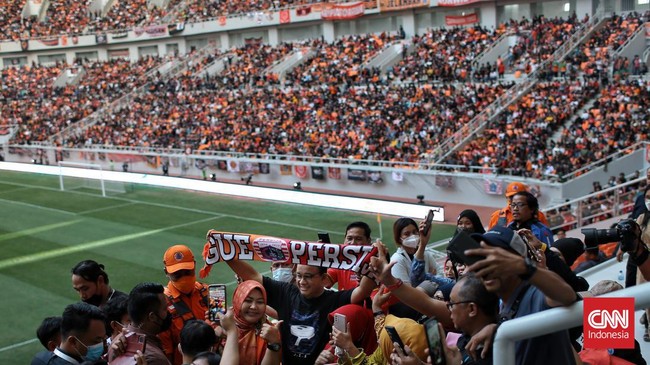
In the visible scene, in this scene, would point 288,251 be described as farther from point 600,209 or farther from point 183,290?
point 600,209

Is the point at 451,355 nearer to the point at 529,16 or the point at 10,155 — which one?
the point at 529,16

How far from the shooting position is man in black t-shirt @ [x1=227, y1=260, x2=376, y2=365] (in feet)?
16.4

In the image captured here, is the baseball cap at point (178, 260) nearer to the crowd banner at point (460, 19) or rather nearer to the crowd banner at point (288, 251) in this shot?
the crowd banner at point (288, 251)

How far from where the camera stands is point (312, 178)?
3184 centimetres

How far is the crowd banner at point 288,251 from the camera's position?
5188 millimetres

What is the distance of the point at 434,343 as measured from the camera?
122 inches

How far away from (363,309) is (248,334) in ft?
2.75

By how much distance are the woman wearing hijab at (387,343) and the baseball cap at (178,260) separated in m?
2.23

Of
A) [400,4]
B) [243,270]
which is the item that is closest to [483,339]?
[243,270]

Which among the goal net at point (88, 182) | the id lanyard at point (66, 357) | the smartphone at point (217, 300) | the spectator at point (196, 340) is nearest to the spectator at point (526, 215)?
the smartphone at point (217, 300)

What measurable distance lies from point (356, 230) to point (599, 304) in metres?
3.58

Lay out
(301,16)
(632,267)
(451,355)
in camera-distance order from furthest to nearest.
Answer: (301,16)
(632,267)
(451,355)

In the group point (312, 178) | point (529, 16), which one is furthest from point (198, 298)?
point (529, 16)

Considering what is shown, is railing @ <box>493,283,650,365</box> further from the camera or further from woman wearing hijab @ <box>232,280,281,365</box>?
the camera
